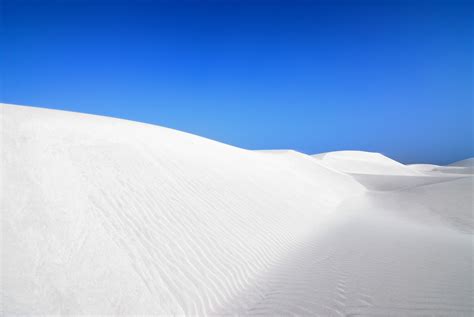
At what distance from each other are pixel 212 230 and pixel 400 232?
5631 millimetres

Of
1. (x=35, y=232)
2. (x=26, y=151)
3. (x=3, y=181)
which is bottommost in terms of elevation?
(x=35, y=232)

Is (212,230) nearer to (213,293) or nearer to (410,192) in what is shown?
(213,293)

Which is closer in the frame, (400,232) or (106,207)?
(106,207)

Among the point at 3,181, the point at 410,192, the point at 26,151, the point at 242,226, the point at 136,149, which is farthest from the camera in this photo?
the point at 410,192

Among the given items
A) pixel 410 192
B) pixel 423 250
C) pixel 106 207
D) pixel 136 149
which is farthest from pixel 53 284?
pixel 410 192

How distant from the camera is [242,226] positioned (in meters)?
6.38

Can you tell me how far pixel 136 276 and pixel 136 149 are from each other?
4.45 meters

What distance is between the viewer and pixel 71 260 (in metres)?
3.54

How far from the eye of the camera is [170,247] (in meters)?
4.57

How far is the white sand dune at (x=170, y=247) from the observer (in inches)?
134

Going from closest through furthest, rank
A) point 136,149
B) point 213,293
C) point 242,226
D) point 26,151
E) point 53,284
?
1. point 53,284
2. point 213,293
3. point 26,151
4. point 242,226
5. point 136,149

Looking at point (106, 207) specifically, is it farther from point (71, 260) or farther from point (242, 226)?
point (242, 226)

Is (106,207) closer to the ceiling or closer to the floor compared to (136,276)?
closer to the ceiling

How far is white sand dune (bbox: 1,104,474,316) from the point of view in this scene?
3.41 m
